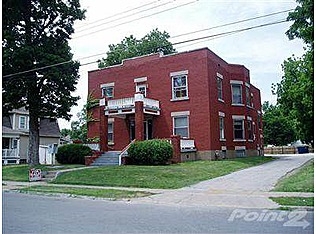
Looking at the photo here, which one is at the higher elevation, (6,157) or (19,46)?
(19,46)

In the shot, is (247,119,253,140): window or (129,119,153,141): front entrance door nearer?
(129,119,153,141): front entrance door

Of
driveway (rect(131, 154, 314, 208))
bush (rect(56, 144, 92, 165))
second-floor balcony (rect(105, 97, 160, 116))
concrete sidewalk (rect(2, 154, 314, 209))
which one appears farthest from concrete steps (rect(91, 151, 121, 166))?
driveway (rect(131, 154, 314, 208))

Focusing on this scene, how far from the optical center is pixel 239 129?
1310 inches

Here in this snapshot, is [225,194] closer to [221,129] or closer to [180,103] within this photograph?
[180,103]

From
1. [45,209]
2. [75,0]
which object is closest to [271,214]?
[45,209]

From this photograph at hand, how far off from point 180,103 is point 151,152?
7.44 m

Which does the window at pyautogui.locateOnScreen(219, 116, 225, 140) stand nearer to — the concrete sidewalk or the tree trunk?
the concrete sidewalk

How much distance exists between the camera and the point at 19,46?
23812 mm

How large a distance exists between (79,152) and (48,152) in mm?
7558

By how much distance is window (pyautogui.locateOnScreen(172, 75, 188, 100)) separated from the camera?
29.8 meters

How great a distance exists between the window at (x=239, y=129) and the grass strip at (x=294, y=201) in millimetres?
20989

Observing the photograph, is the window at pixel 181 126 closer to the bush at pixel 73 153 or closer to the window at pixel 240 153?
the window at pixel 240 153

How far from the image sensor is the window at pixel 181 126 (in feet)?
97.0

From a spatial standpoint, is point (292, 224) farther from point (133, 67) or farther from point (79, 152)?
point (133, 67)
